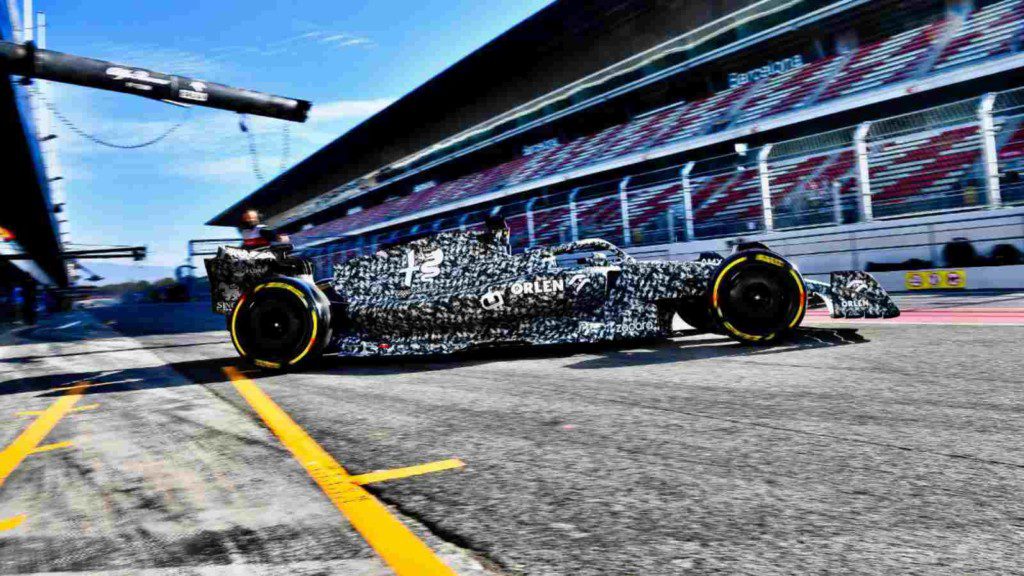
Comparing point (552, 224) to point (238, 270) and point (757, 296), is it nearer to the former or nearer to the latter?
point (238, 270)

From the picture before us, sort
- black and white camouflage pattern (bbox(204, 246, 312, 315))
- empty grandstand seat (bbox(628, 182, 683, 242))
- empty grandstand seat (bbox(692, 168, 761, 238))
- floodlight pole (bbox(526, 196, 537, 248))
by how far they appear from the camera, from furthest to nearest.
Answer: floodlight pole (bbox(526, 196, 537, 248)) → empty grandstand seat (bbox(628, 182, 683, 242)) → empty grandstand seat (bbox(692, 168, 761, 238)) → black and white camouflage pattern (bbox(204, 246, 312, 315))

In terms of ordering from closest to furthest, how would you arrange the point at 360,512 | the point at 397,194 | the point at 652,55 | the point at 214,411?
the point at 360,512
the point at 214,411
the point at 652,55
the point at 397,194

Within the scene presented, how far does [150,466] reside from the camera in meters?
2.57

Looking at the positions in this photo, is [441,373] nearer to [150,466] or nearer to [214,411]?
[214,411]

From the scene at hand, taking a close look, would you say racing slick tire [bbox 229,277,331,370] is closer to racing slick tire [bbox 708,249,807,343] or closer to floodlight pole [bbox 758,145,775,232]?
racing slick tire [bbox 708,249,807,343]

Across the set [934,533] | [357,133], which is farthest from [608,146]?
[934,533]

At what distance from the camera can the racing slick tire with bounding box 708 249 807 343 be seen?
5.09 meters

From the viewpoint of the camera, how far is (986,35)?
50.8 feet

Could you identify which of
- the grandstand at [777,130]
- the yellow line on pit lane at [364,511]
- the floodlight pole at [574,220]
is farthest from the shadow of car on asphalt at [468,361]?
the floodlight pole at [574,220]

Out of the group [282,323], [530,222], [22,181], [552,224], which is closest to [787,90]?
[552,224]

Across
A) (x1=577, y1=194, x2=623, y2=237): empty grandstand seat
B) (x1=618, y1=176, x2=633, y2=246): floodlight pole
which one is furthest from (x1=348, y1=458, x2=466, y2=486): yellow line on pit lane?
(x1=577, y1=194, x2=623, y2=237): empty grandstand seat

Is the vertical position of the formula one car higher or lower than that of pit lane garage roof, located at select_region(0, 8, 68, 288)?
lower

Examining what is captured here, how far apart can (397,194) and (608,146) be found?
22192mm

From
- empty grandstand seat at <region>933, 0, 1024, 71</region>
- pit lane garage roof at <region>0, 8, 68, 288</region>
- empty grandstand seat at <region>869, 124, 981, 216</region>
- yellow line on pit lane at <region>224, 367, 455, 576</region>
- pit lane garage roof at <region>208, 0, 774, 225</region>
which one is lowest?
yellow line on pit lane at <region>224, 367, 455, 576</region>
